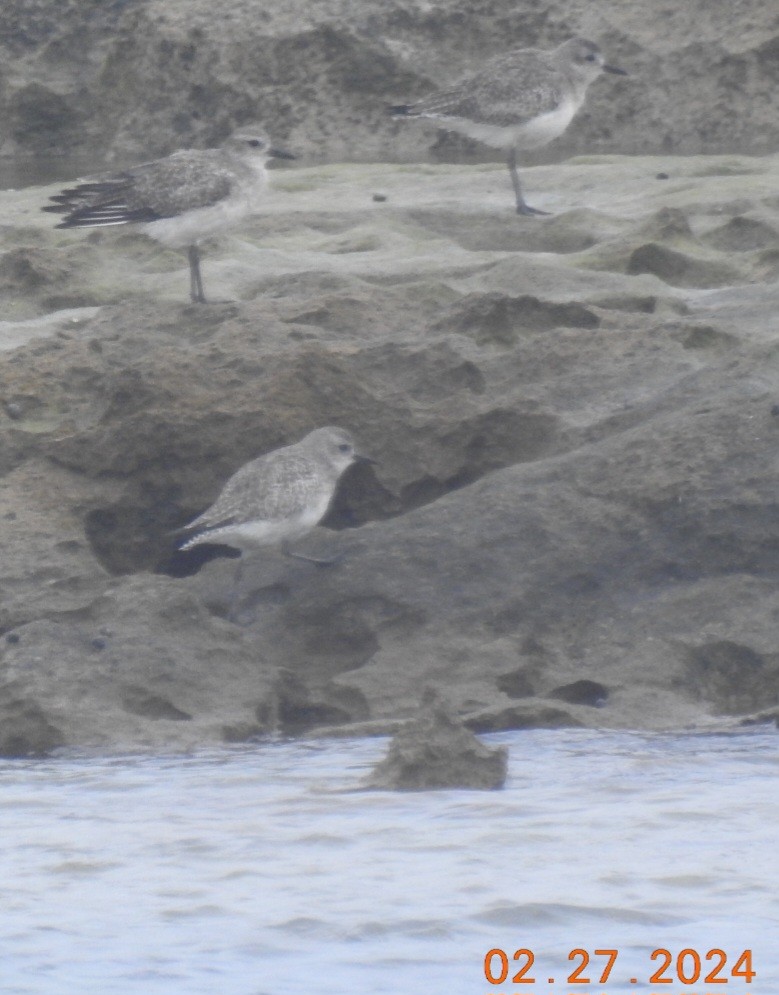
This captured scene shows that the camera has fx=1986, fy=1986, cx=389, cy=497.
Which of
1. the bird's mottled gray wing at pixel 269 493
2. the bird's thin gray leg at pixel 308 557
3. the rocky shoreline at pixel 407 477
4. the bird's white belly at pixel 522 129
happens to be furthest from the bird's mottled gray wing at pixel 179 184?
the bird's thin gray leg at pixel 308 557

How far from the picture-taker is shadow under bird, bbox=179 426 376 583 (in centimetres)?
704

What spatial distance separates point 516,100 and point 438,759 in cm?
832

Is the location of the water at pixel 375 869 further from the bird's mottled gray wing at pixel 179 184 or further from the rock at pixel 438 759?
the bird's mottled gray wing at pixel 179 184

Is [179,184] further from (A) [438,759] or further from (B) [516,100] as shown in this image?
(A) [438,759]

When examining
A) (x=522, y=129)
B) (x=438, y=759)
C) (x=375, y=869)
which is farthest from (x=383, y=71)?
(x=375, y=869)

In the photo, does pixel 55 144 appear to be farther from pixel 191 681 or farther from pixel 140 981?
pixel 140 981

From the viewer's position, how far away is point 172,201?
399 inches

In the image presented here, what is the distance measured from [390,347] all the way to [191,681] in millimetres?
2121

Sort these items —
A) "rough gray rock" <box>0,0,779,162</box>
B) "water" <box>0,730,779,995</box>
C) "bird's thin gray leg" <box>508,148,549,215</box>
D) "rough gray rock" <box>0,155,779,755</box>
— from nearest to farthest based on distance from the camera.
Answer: "water" <box>0,730,779,995</box>
"rough gray rock" <box>0,155,779,755</box>
"bird's thin gray leg" <box>508,148,549,215</box>
"rough gray rock" <box>0,0,779,162</box>

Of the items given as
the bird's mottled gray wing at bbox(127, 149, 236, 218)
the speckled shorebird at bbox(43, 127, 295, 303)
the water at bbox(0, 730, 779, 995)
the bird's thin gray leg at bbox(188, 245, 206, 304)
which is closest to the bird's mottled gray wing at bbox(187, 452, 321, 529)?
the water at bbox(0, 730, 779, 995)

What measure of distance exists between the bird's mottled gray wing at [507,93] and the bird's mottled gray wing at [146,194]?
126 inches

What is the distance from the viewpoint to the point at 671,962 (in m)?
4.24

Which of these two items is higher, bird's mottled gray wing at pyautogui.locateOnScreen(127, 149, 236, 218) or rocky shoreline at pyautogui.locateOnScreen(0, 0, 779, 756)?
bird's mottled gray wing at pyautogui.locateOnScreen(127, 149, 236, 218)

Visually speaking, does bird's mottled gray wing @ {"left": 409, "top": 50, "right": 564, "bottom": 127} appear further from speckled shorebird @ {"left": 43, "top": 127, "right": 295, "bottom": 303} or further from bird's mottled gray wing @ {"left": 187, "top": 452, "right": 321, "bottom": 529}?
bird's mottled gray wing @ {"left": 187, "top": 452, "right": 321, "bottom": 529}
